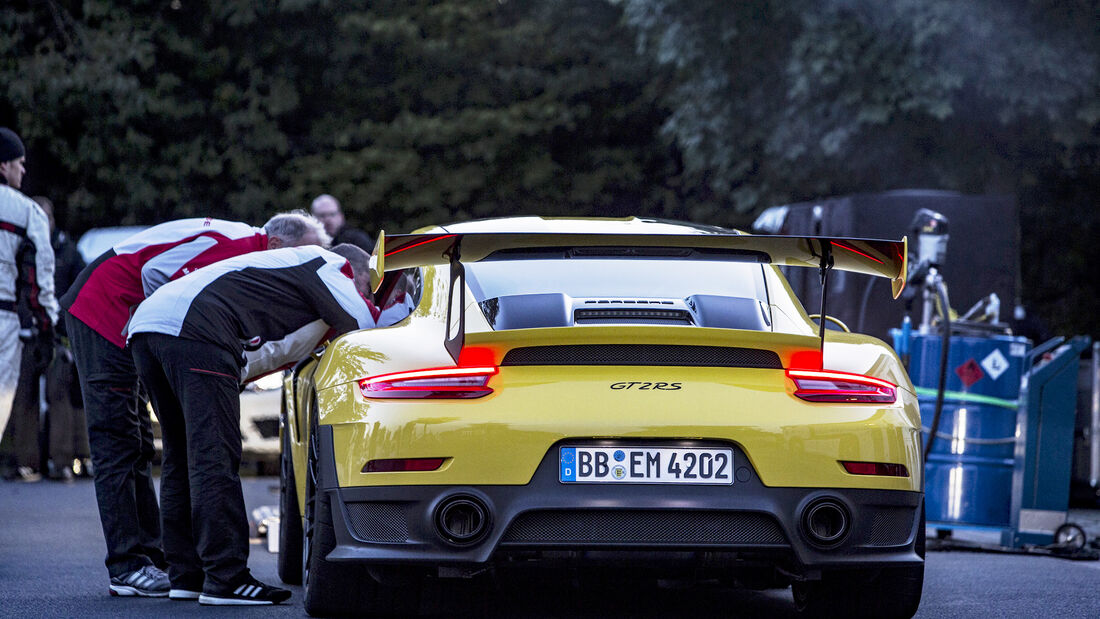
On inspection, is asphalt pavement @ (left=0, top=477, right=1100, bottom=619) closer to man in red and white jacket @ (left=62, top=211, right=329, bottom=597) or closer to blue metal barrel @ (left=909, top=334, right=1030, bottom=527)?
man in red and white jacket @ (left=62, top=211, right=329, bottom=597)

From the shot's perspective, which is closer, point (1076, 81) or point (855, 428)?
point (855, 428)

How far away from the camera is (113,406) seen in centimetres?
660

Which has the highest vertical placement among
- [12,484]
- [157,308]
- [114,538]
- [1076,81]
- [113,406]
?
[1076,81]

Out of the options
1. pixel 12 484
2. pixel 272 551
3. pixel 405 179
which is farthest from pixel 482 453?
pixel 405 179

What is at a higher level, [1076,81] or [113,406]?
[1076,81]

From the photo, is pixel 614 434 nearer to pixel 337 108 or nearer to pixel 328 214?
pixel 328 214

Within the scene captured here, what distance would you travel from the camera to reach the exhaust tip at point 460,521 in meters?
4.67

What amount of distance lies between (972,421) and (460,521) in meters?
5.71

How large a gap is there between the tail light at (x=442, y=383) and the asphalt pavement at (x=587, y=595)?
1091 millimetres

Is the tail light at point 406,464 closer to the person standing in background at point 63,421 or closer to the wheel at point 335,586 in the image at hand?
the wheel at point 335,586

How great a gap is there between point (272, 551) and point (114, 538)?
6.30 feet

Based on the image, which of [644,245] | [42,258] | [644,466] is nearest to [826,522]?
[644,466]

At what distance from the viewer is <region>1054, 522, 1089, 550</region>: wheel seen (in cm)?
936

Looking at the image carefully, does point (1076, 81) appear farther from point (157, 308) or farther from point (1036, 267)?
point (157, 308)
